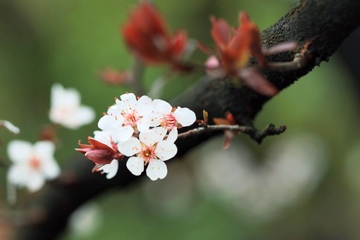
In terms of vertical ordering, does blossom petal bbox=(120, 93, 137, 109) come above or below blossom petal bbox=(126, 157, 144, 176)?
above

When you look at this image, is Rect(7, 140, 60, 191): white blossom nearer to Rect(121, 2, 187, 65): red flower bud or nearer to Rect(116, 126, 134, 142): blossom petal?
Rect(116, 126, 134, 142): blossom petal

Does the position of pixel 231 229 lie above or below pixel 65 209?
above

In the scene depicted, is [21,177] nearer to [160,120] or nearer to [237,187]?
[160,120]

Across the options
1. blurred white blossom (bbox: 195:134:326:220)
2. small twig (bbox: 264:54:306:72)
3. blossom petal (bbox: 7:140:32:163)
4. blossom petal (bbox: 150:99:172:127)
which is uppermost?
blurred white blossom (bbox: 195:134:326:220)

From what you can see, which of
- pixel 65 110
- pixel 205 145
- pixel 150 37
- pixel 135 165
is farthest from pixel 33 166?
pixel 205 145

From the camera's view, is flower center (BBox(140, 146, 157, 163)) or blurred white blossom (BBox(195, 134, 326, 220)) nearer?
flower center (BBox(140, 146, 157, 163))

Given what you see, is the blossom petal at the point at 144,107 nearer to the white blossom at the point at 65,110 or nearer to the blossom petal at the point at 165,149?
the blossom petal at the point at 165,149

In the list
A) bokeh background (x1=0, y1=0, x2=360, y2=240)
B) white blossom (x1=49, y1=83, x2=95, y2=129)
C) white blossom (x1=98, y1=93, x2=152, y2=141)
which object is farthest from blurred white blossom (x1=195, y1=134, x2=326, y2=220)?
white blossom (x1=98, y1=93, x2=152, y2=141)

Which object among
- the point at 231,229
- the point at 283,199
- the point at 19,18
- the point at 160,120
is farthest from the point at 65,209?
the point at 19,18
